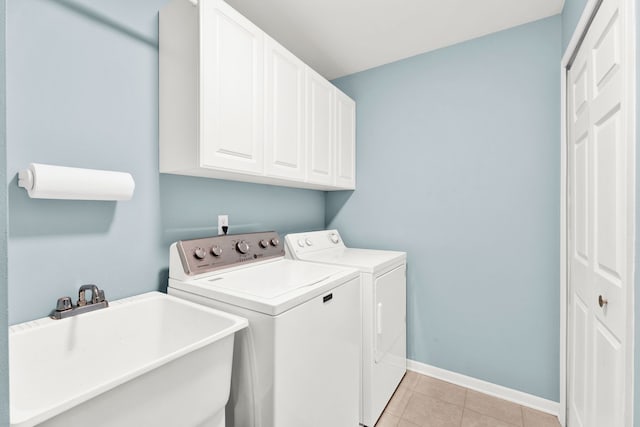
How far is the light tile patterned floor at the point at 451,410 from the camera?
1.75 m

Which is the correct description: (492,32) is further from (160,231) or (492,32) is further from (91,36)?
(160,231)

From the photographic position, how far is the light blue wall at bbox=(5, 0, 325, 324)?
3.40 feet

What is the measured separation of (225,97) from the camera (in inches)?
55.1

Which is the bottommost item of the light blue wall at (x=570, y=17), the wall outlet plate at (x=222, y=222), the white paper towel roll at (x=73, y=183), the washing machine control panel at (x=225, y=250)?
the washing machine control panel at (x=225, y=250)

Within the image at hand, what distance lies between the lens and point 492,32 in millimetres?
2014

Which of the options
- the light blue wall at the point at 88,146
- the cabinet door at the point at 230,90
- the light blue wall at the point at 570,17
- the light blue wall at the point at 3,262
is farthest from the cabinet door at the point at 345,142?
the light blue wall at the point at 3,262

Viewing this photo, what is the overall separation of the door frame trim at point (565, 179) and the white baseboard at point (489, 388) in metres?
0.08

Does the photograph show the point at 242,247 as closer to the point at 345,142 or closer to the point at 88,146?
the point at 88,146

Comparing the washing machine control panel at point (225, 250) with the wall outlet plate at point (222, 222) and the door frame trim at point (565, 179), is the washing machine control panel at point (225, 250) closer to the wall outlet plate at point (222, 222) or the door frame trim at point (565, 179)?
the wall outlet plate at point (222, 222)

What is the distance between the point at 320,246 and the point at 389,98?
1381 millimetres

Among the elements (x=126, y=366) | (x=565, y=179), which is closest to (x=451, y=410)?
→ (x=565, y=179)

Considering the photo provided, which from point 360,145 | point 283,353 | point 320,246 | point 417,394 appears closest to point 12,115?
point 283,353

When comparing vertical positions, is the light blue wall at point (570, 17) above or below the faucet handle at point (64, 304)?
above

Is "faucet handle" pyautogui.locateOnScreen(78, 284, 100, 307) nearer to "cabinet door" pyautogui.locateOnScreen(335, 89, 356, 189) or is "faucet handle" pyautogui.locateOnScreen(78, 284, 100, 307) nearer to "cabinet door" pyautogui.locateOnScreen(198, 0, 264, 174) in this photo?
"cabinet door" pyautogui.locateOnScreen(198, 0, 264, 174)
